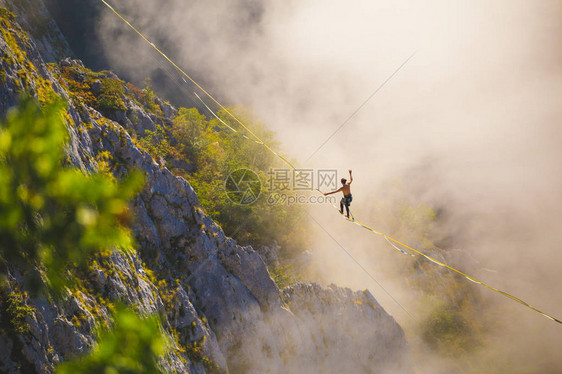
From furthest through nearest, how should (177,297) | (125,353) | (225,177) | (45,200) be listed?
(225,177) < (177,297) < (125,353) < (45,200)

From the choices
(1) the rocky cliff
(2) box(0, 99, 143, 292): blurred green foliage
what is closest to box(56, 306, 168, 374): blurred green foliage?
(2) box(0, 99, 143, 292): blurred green foliage

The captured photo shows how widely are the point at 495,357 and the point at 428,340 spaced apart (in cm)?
1840

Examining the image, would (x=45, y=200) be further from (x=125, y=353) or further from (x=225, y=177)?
(x=225, y=177)

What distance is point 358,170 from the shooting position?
304 feet

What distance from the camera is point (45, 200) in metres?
3.89

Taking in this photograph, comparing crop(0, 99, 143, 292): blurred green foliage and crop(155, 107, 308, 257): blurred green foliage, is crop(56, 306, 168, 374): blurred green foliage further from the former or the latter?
crop(155, 107, 308, 257): blurred green foliage

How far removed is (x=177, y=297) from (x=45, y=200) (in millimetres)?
10954

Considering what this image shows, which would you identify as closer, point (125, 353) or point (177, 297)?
point (125, 353)

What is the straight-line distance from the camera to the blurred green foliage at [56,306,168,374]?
13.6 feet

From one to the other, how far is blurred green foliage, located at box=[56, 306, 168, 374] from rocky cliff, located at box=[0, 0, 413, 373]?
191 centimetres

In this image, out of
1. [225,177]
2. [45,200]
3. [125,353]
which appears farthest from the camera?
[225,177]

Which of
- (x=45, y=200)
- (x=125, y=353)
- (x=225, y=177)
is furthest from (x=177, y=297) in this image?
(x=225, y=177)

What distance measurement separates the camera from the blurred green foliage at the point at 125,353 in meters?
4.16

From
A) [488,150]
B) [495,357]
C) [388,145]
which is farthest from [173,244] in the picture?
[488,150]
